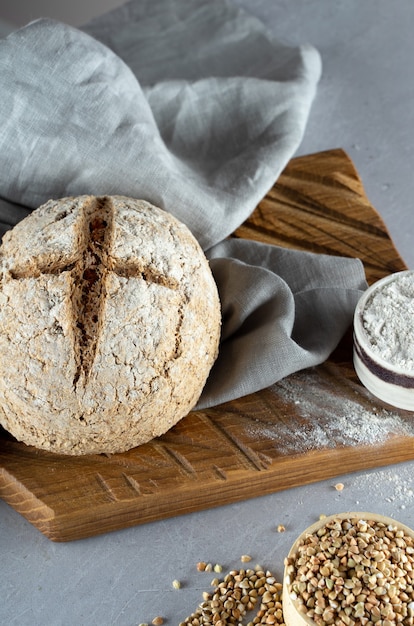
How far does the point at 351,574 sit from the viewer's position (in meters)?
1.62

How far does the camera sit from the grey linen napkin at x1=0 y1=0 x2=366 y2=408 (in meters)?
2.18

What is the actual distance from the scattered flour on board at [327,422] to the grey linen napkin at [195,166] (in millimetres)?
84

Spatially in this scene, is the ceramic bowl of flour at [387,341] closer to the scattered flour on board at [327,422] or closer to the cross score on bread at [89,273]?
the scattered flour on board at [327,422]

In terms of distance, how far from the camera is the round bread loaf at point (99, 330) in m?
1.82

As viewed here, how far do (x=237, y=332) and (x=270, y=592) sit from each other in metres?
0.71

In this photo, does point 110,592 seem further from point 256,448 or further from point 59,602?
point 256,448

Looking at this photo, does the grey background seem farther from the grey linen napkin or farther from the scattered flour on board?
the grey linen napkin

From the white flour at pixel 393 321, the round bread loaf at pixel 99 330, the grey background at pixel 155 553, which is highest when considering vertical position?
the round bread loaf at pixel 99 330

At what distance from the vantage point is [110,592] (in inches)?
73.3

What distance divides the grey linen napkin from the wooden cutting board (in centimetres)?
8

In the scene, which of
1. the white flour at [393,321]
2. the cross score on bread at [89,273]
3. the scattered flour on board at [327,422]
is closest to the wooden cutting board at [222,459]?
the scattered flour on board at [327,422]

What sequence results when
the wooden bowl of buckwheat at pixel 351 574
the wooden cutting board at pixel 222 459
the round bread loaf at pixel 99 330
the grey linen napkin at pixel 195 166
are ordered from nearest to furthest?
1. the wooden bowl of buckwheat at pixel 351 574
2. the round bread loaf at pixel 99 330
3. the wooden cutting board at pixel 222 459
4. the grey linen napkin at pixel 195 166

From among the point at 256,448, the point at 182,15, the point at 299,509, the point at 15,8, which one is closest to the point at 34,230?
the point at 256,448

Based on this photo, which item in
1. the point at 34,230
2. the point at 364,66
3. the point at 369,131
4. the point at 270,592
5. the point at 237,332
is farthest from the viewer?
the point at 364,66
